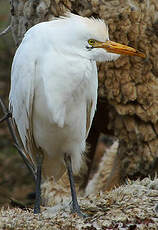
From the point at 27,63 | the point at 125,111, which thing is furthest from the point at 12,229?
the point at 125,111

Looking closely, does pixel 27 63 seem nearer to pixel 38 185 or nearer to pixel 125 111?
pixel 38 185

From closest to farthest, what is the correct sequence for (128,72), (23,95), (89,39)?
1. (89,39)
2. (23,95)
3. (128,72)

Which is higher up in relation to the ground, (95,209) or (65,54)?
(65,54)

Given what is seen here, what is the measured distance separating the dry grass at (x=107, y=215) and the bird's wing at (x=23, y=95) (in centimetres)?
64

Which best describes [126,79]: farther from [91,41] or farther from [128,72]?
[91,41]

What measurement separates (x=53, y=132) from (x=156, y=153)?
78.0 inches

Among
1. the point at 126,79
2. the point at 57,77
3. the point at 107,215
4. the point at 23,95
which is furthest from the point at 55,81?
the point at 126,79

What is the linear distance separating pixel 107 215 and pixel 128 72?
6.70 feet

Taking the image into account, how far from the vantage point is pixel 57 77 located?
364 centimetres

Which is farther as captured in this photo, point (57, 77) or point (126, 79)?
point (126, 79)

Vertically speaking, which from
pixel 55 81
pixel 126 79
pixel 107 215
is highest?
pixel 55 81

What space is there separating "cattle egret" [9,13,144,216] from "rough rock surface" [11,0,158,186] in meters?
1.20

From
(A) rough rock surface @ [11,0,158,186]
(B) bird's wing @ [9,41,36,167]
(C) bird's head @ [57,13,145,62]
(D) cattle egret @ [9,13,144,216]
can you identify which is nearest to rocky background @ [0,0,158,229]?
(A) rough rock surface @ [11,0,158,186]

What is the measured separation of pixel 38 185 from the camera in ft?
14.0
